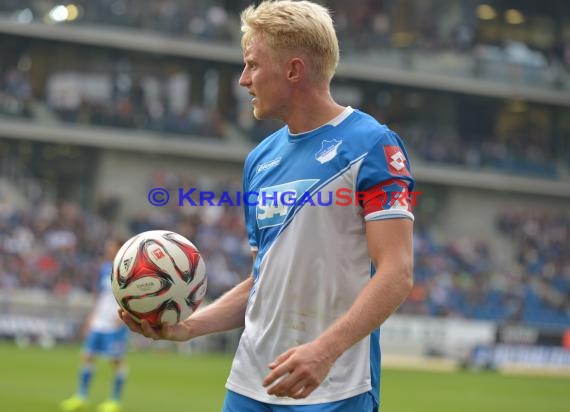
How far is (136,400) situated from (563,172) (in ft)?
99.9

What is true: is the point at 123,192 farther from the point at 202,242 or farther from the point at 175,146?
the point at 202,242

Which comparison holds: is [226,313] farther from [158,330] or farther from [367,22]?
Answer: [367,22]

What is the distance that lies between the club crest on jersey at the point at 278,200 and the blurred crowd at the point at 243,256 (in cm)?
2302

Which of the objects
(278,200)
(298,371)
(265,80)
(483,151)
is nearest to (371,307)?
(298,371)

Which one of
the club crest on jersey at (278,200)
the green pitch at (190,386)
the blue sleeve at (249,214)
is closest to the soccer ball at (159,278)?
the blue sleeve at (249,214)

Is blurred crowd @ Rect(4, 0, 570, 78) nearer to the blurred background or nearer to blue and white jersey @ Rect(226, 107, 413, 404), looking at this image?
the blurred background

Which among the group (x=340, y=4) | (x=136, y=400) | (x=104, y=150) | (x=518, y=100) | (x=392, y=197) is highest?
(x=340, y=4)

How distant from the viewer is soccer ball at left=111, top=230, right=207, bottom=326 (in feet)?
13.8

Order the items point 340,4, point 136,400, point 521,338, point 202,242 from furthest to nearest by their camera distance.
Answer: point 340,4, point 202,242, point 521,338, point 136,400

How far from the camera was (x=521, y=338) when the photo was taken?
1098 inches

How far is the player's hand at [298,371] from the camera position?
11.1ft

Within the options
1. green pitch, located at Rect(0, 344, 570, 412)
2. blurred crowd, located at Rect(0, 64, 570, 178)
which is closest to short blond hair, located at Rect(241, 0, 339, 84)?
green pitch, located at Rect(0, 344, 570, 412)

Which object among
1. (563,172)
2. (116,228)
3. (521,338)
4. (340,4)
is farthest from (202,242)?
(563,172)

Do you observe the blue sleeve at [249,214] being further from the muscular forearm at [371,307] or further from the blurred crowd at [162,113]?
the blurred crowd at [162,113]
